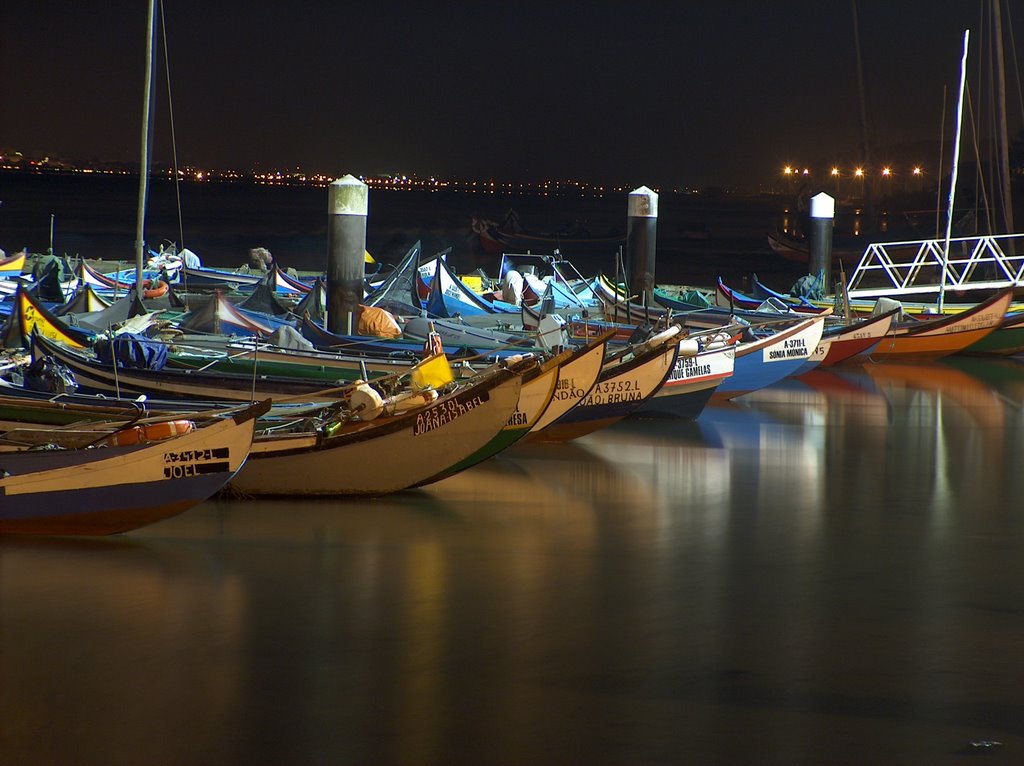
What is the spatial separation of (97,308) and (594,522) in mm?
12716

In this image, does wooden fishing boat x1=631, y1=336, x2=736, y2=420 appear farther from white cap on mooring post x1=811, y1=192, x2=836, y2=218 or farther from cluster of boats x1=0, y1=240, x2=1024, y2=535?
white cap on mooring post x1=811, y1=192, x2=836, y2=218

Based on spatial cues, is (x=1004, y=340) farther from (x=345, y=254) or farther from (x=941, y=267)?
(x=345, y=254)

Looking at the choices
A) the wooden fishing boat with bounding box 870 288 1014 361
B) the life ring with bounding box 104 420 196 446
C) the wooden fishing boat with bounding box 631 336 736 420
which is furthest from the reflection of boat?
the life ring with bounding box 104 420 196 446

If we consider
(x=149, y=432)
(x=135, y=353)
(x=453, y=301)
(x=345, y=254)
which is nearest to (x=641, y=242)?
(x=453, y=301)

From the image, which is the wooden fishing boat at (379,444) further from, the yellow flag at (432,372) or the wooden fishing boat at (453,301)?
the wooden fishing boat at (453,301)

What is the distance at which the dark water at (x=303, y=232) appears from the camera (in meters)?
55.8

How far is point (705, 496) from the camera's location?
39.1ft

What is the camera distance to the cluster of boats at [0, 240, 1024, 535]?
8.92 m

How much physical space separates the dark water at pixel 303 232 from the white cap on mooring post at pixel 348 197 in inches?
86.3

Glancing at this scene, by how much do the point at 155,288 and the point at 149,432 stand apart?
16.1 m

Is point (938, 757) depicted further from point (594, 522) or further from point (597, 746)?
point (594, 522)

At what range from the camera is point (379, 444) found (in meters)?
10.6

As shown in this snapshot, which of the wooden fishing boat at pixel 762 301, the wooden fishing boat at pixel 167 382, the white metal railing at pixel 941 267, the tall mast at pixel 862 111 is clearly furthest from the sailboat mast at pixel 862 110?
the wooden fishing boat at pixel 167 382

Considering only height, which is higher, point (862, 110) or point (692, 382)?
point (862, 110)
